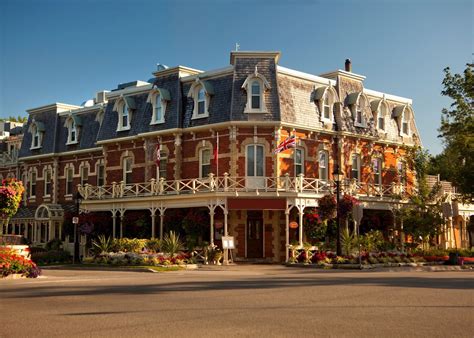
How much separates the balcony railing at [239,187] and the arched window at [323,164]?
1179mm

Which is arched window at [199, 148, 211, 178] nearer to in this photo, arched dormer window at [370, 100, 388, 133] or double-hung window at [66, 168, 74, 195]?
arched dormer window at [370, 100, 388, 133]

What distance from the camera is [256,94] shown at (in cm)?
3256

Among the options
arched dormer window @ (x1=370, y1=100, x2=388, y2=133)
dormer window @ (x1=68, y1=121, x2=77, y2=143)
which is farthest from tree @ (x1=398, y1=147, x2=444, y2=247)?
dormer window @ (x1=68, y1=121, x2=77, y2=143)

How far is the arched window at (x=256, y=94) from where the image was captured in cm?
3250

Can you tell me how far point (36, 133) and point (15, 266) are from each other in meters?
26.9

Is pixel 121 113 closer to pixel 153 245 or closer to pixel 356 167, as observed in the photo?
pixel 153 245

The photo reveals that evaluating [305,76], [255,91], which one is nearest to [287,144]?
[255,91]

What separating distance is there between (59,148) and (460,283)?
32783 millimetres

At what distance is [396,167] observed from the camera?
3953cm

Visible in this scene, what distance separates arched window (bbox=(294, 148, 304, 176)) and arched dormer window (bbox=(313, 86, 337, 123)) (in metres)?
2.45

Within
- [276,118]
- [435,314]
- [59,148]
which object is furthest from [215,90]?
[435,314]

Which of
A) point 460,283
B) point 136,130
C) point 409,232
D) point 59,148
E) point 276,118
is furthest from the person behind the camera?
point 59,148

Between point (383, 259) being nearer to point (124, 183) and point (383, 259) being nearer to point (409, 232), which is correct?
point (409, 232)

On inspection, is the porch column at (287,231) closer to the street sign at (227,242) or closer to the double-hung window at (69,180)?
the street sign at (227,242)
